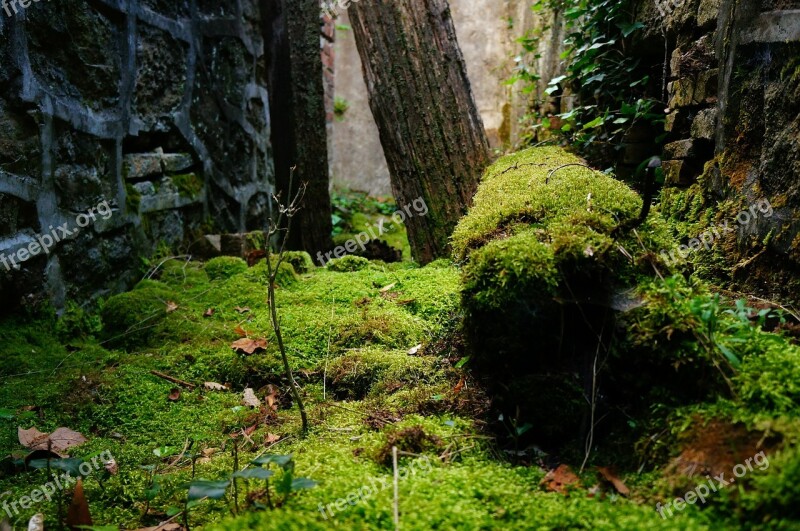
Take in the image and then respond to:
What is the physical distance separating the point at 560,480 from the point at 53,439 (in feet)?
6.14

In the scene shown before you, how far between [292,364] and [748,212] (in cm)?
203

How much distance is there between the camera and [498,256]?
177cm

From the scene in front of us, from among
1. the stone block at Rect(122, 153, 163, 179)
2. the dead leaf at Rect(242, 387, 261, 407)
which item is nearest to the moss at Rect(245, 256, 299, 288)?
the stone block at Rect(122, 153, 163, 179)

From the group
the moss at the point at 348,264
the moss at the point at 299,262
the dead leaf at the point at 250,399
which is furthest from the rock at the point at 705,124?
the moss at the point at 299,262

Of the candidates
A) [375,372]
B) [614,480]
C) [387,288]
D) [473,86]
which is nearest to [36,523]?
[375,372]

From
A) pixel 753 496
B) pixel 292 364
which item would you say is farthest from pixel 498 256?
pixel 292 364

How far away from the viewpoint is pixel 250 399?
2.51 m

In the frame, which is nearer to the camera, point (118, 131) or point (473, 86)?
point (118, 131)

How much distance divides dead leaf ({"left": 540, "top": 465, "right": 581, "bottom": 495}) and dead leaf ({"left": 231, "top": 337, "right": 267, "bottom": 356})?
1.71 m

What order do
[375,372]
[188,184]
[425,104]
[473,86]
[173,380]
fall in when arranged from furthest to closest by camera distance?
[473,86] → [188,184] → [425,104] → [173,380] → [375,372]

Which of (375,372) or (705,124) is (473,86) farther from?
(375,372)

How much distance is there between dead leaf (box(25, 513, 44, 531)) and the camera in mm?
1555

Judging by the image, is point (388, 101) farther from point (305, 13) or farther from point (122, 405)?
point (122, 405)

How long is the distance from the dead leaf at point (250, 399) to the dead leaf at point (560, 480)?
1.38 meters
